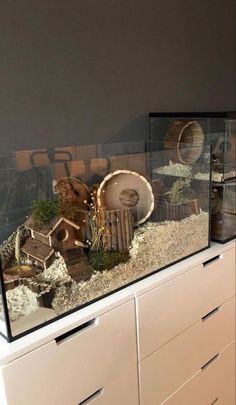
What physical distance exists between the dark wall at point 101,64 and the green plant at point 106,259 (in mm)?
491

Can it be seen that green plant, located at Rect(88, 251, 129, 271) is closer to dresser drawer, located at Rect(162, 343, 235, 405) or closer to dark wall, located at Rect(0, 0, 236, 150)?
dark wall, located at Rect(0, 0, 236, 150)

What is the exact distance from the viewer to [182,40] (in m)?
1.67

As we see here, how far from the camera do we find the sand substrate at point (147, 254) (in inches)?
39.2

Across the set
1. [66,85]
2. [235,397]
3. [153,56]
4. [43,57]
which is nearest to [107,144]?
[66,85]

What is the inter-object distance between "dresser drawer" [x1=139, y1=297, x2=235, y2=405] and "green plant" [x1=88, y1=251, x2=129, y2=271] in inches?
14.3

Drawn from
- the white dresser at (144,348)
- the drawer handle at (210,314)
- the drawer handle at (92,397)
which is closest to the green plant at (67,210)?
the white dresser at (144,348)

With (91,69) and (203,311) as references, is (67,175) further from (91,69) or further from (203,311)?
(203,311)

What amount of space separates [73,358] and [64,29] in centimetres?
113

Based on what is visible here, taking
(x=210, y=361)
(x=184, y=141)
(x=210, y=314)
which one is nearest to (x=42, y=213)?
(x=184, y=141)

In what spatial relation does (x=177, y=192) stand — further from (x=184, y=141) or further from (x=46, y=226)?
(x=46, y=226)

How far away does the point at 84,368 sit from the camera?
3.22ft

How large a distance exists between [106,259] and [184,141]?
657 millimetres

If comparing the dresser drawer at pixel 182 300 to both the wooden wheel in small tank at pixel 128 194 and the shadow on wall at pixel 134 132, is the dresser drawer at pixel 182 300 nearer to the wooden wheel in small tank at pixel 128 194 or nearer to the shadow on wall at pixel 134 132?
the wooden wheel in small tank at pixel 128 194

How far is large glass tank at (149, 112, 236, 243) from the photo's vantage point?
1.33m
